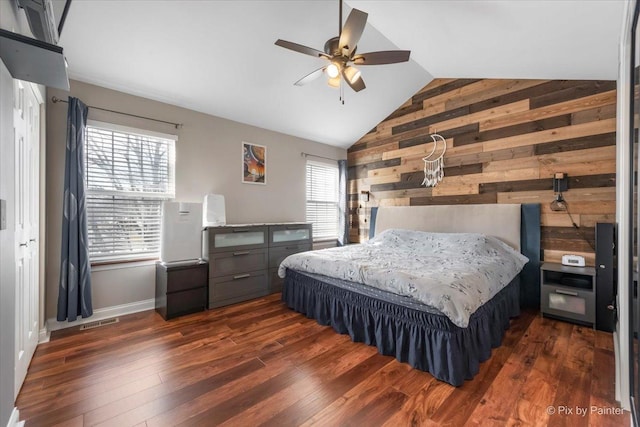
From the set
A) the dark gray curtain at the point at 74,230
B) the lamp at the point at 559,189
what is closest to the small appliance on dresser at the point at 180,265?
the dark gray curtain at the point at 74,230

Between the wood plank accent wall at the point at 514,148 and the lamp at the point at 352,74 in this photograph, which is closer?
the lamp at the point at 352,74

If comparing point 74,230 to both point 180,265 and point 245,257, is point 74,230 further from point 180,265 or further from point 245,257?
point 245,257

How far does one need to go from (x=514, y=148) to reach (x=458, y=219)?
1.15 m

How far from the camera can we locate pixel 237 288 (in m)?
3.65

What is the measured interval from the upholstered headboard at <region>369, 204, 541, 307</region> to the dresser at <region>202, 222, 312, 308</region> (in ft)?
6.61

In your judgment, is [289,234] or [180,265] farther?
[289,234]

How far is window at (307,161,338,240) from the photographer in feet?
17.2

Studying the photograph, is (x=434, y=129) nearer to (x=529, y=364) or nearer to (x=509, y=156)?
(x=509, y=156)

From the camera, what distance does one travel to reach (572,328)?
2.79 m

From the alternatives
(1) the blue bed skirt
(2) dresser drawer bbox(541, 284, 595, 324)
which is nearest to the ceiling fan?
(1) the blue bed skirt

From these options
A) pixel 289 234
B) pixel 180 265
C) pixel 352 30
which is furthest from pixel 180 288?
pixel 352 30

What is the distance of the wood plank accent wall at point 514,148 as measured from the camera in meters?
3.03

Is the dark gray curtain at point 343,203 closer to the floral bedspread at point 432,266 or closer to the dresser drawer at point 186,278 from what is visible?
the floral bedspread at point 432,266

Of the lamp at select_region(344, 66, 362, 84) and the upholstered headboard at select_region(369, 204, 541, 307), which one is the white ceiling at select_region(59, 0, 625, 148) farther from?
the upholstered headboard at select_region(369, 204, 541, 307)
